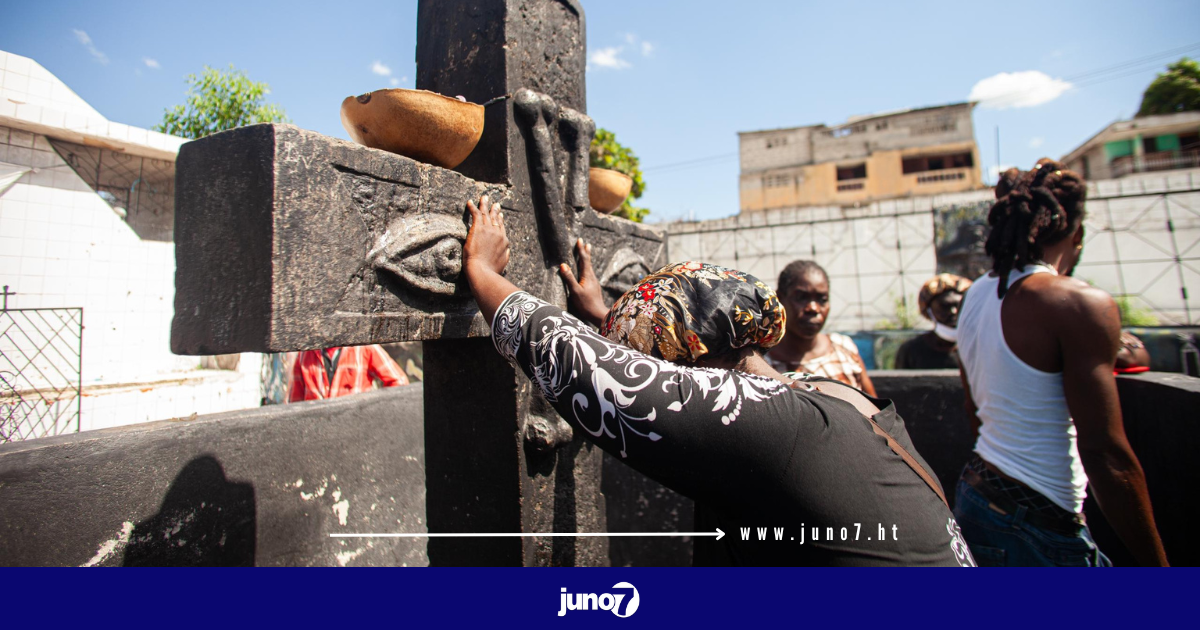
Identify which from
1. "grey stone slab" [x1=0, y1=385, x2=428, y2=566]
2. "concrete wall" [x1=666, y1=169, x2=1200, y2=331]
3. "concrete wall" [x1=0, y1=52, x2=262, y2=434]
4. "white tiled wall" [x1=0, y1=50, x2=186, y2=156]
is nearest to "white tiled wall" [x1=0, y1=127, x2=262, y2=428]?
"concrete wall" [x1=0, y1=52, x2=262, y2=434]

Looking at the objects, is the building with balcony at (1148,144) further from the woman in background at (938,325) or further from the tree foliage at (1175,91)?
the woman in background at (938,325)

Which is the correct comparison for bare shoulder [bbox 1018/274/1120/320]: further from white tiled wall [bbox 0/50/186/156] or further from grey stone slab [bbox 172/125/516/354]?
white tiled wall [bbox 0/50/186/156]

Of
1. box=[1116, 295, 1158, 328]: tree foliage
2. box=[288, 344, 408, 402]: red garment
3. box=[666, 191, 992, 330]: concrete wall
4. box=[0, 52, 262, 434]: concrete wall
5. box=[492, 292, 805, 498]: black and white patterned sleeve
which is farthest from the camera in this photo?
box=[666, 191, 992, 330]: concrete wall

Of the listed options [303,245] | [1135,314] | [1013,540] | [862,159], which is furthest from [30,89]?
[862,159]

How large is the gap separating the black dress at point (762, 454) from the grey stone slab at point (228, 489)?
1.52 meters

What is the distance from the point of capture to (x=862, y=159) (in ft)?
77.7

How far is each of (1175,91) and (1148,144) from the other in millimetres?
2923

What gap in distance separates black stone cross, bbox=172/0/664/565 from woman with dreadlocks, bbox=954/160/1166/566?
1336mm

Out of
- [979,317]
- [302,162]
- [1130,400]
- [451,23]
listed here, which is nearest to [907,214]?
[1130,400]

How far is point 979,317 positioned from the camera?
2070 millimetres

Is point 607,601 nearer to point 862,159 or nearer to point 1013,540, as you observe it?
point 1013,540

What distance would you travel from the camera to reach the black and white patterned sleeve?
3.18ft

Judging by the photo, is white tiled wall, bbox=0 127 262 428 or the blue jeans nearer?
the blue jeans

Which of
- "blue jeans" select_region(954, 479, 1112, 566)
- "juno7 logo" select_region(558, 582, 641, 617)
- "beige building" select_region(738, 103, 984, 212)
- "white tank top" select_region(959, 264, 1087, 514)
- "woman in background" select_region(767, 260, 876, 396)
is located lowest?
"blue jeans" select_region(954, 479, 1112, 566)
